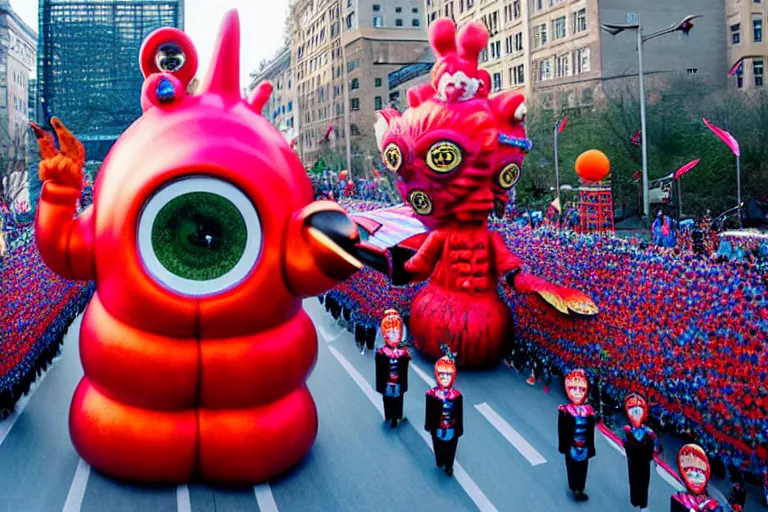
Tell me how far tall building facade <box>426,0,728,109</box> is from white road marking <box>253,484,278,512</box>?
2337cm

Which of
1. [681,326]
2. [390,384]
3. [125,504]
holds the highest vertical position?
[681,326]

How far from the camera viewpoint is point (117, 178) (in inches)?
165

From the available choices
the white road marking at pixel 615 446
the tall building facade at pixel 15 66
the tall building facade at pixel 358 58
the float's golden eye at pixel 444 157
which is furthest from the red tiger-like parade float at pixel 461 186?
the tall building facade at pixel 15 66

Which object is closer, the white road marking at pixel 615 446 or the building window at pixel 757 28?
the white road marking at pixel 615 446

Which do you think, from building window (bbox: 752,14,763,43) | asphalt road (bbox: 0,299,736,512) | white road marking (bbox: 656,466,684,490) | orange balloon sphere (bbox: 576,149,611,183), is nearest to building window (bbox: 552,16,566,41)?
building window (bbox: 752,14,763,43)

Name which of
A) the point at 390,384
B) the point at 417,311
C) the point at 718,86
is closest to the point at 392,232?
the point at 417,311

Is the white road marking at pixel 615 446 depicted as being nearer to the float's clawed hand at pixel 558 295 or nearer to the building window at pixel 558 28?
the float's clawed hand at pixel 558 295

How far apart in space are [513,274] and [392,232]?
2063 millimetres

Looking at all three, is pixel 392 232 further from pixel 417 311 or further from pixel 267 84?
pixel 267 84

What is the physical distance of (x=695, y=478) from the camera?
326 centimetres

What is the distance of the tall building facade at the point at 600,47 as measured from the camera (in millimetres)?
24703

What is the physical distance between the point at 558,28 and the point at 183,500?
26388 mm

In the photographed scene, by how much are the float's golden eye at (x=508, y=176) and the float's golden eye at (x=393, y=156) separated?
1139 millimetres

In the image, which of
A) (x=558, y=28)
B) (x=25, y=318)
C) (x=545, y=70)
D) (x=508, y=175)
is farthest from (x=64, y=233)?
(x=545, y=70)
